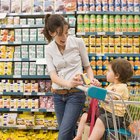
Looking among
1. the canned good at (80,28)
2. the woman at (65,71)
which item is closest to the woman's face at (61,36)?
the woman at (65,71)

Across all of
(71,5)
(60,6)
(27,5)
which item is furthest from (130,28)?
(27,5)

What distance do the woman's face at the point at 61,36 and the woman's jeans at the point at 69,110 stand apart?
1.50 ft

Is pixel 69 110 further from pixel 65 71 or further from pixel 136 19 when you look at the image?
A: pixel 136 19

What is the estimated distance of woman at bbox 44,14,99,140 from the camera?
8.82 ft

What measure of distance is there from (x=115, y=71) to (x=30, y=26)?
2330 millimetres

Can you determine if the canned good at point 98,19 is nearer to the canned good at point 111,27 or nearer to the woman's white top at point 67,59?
the canned good at point 111,27

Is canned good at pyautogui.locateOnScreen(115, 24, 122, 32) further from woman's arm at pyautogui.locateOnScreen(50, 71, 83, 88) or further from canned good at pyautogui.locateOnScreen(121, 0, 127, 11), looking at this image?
woman's arm at pyautogui.locateOnScreen(50, 71, 83, 88)

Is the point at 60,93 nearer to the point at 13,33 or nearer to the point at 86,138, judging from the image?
the point at 86,138

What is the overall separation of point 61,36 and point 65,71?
321 millimetres

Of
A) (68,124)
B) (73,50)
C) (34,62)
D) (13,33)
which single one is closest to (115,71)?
(73,50)

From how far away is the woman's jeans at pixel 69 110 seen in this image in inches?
106

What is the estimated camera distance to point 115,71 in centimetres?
274

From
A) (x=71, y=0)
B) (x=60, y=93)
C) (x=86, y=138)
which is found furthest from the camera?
(x=71, y=0)

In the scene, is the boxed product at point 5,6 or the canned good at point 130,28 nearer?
the canned good at point 130,28
